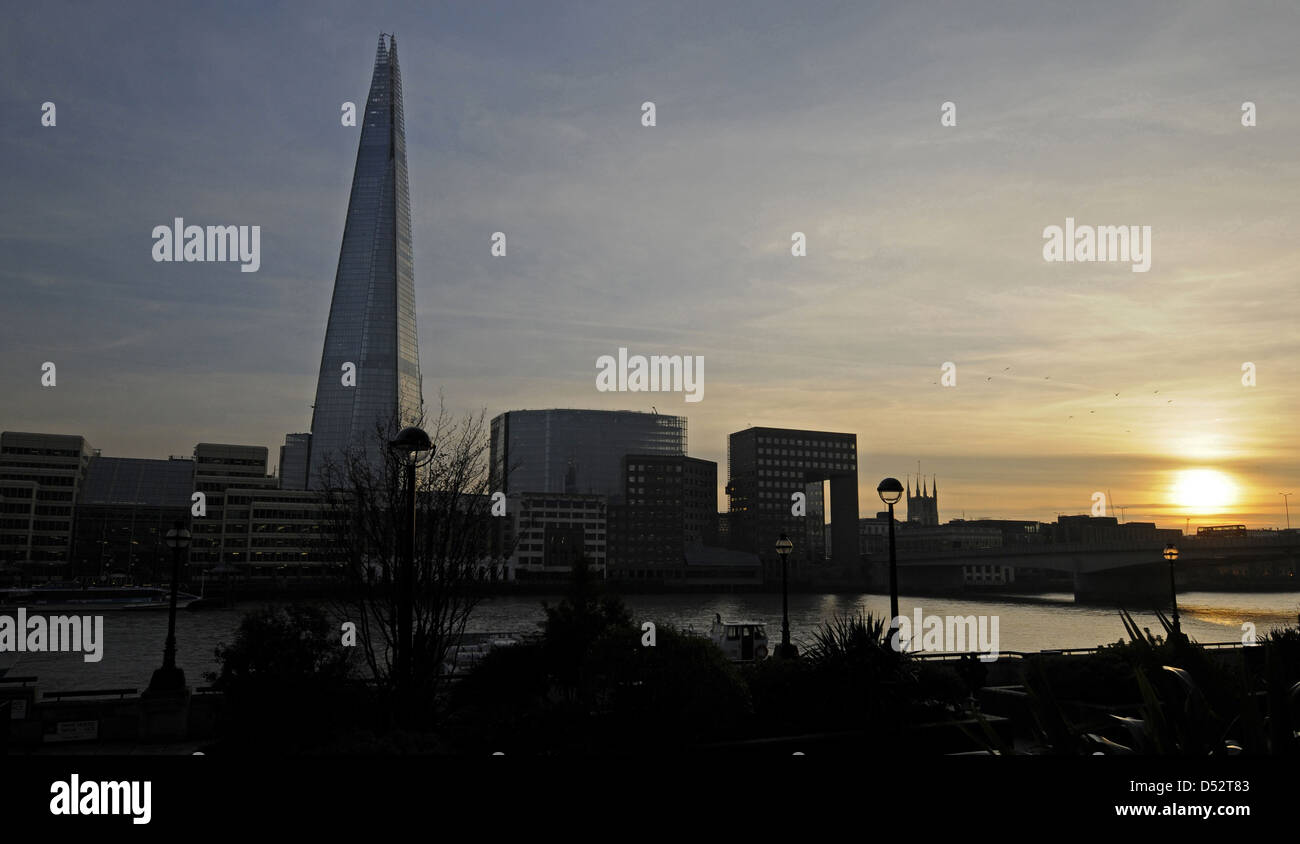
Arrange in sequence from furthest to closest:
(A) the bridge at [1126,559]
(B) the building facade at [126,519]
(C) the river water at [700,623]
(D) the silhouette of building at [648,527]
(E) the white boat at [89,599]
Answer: (D) the silhouette of building at [648,527] → (B) the building facade at [126,519] → (A) the bridge at [1126,559] → (E) the white boat at [89,599] → (C) the river water at [700,623]

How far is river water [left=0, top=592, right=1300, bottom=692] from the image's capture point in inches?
1826

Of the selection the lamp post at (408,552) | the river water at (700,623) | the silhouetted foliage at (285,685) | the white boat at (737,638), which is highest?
the lamp post at (408,552)

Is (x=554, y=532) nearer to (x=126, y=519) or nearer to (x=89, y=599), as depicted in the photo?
(x=126, y=519)

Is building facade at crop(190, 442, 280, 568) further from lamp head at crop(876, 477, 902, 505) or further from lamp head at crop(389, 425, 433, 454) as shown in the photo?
lamp head at crop(876, 477, 902, 505)

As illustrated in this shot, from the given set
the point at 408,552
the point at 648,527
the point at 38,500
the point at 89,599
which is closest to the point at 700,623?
the point at 408,552

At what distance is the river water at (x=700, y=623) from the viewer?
152ft

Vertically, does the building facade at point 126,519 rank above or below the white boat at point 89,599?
above

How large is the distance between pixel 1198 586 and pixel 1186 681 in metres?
193

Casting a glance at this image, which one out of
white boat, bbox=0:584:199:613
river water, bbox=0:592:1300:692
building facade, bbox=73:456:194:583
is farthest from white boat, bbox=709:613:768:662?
building facade, bbox=73:456:194:583

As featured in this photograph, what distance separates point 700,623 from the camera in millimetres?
76000

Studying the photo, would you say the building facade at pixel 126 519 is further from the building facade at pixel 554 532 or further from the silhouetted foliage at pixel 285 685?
the silhouetted foliage at pixel 285 685

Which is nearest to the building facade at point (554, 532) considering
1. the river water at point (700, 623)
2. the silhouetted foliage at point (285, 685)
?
the river water at point (700, 623)

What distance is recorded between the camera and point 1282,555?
104 metres
